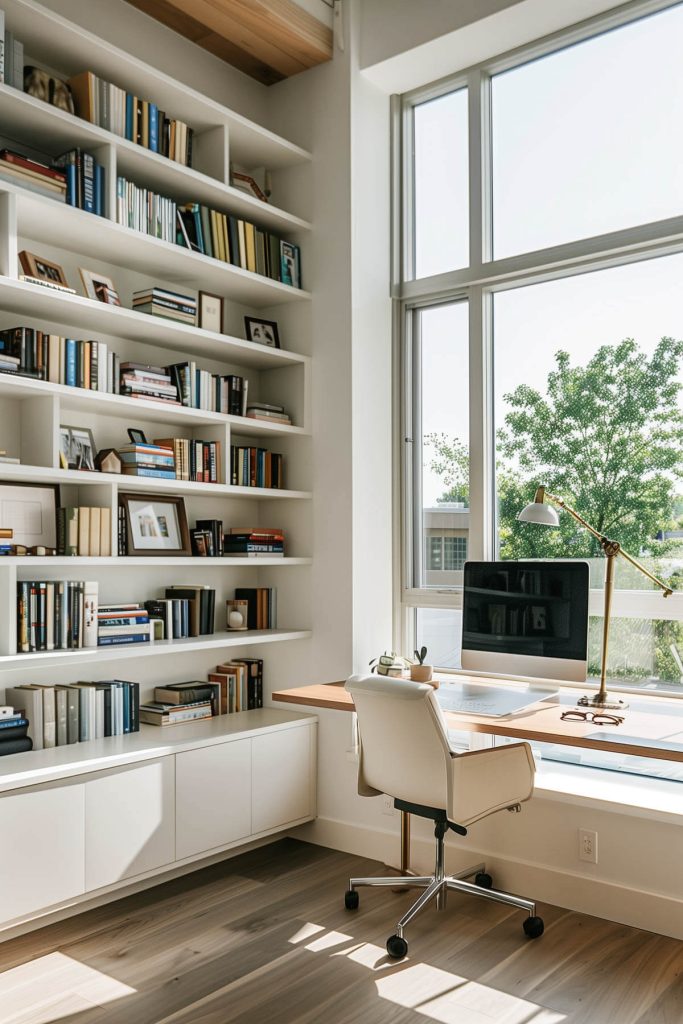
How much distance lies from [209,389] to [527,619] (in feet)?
5.05

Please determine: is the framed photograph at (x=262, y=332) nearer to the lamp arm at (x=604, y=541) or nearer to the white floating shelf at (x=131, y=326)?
the white floating shelf at (x=131, y=326)

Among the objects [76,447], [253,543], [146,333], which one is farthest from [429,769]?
[146,333]

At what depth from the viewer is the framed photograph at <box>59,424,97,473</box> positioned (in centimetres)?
300

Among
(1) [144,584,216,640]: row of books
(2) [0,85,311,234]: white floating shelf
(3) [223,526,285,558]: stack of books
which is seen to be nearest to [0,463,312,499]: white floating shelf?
(3) [223,526,285,558]: stack of books

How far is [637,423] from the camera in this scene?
3.13 m

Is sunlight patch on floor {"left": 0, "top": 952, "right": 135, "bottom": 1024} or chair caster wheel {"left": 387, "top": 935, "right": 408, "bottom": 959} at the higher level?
chair caster wheel {"left": 387, "top": 935, "right": 408, "bottom": 959}

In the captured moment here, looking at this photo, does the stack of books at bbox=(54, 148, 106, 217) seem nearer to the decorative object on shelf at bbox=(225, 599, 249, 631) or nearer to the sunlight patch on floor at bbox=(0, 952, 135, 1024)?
the decorative object on shelf at bbox=(225, 599, 249, 631)

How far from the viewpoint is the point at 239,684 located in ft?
12.1

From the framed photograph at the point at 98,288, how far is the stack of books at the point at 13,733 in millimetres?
1444

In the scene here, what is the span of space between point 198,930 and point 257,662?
1.23 meters

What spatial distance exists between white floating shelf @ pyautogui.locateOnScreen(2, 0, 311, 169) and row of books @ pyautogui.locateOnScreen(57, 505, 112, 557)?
5.11ft

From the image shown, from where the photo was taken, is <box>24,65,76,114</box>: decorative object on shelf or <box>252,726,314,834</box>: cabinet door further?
<box>252,726,314,834</box>: cabinet door

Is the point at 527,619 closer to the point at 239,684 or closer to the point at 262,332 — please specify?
the point at 239,684

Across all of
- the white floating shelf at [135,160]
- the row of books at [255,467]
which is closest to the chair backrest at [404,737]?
the row of books at [255,467]
